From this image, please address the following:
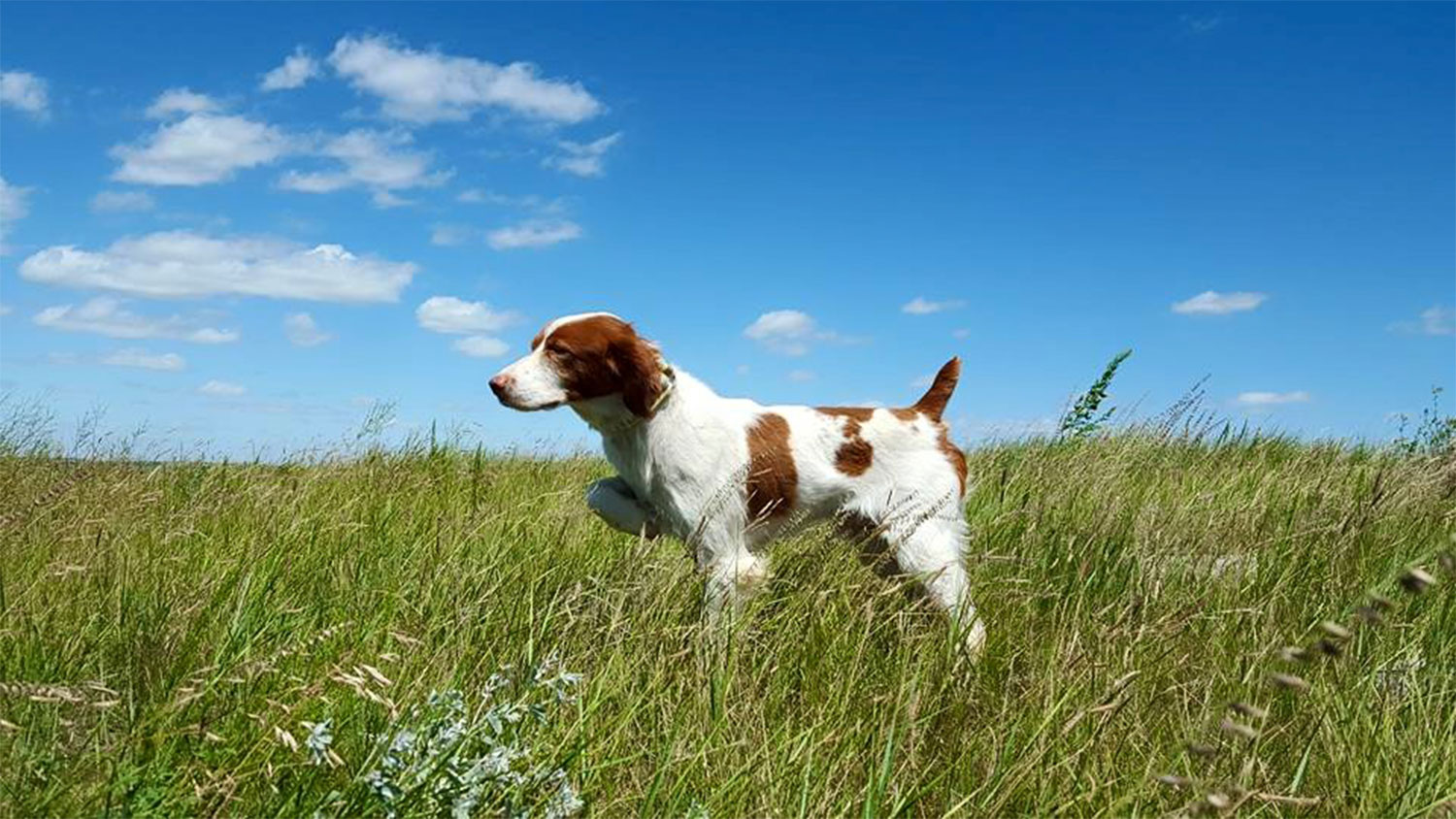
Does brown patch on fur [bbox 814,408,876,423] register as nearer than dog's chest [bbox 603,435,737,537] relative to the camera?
No

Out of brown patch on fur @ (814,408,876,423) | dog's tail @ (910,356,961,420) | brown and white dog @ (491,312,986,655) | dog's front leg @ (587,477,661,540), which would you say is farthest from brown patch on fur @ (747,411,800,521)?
dog's tail @ (910,356,961,420)

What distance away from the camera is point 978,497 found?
6.65 meters

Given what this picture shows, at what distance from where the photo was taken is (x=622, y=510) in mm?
4930

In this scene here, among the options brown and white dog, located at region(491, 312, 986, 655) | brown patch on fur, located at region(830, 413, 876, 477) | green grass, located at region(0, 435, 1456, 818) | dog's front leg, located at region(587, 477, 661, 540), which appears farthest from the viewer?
brown patch on fur, located at region(830, 413, 876, 477)

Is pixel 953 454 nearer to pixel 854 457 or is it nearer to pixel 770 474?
pixel 854 457

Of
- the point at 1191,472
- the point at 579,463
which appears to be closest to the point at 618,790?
the point at 579,463

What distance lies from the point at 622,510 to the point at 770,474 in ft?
2.14

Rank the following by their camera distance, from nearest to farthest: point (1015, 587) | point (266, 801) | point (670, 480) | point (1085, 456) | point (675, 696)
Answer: point (266, 801)
point (675, 696)
point (1015, 587)
point (670, 480)
point (1085, 456)

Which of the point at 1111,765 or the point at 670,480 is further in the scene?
the point at 670,480

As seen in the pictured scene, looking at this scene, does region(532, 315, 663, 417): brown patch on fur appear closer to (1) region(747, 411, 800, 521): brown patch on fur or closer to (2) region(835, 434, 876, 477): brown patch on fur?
(1) region(747, 411, 800, 521): brown patch on fur

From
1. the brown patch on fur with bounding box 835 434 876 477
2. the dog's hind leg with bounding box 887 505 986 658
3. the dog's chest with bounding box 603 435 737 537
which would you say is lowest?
the dog's hind leg with bounding box 887 505 986 658

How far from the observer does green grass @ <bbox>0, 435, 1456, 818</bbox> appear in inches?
90.4

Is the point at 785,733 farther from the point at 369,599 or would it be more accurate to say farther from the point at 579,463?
the point at 579,463

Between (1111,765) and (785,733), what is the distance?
76 cm
